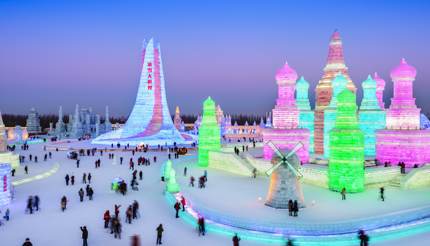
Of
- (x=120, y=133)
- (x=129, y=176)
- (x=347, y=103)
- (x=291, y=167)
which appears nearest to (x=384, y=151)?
(x=347, y=103)

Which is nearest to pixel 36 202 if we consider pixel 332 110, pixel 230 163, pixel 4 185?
pixel 4 185

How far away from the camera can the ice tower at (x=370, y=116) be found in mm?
26391

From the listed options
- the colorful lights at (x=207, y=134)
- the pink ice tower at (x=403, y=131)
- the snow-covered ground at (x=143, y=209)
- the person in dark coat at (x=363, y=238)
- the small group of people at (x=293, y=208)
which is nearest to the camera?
the person in dark coat at (x=363, y=238)

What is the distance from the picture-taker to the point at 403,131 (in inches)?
910

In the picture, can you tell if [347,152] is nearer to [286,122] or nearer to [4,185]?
[286,122]

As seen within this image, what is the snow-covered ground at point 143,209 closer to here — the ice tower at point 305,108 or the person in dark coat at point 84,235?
the person in dark coat at point 84,235

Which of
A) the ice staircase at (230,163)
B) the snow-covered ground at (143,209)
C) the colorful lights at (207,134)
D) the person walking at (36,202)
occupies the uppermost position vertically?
the colorful lights at (207,134)

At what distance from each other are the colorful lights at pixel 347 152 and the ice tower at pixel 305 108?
1024 cm

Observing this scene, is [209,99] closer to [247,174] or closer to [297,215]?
[247,174]

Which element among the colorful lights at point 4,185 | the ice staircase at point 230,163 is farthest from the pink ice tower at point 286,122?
the colorful lights at point 4,185

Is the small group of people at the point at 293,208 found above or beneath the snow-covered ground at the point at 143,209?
above

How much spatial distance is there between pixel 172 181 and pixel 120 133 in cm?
2640

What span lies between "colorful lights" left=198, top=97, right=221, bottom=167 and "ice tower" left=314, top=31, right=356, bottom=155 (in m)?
7.24

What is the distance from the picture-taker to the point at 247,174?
23.1 meters
